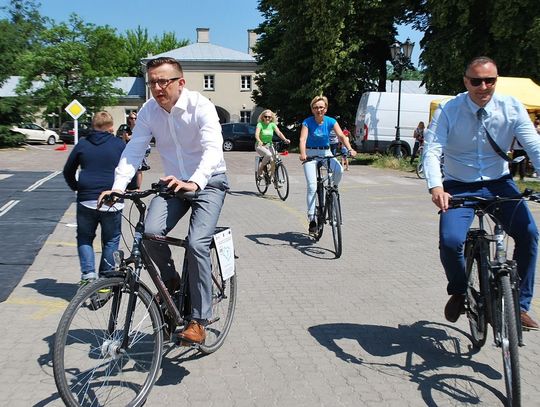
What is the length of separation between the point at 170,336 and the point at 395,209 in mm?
8691

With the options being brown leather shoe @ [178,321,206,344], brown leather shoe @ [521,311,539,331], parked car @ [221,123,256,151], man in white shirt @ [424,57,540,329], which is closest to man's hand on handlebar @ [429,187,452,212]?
man in white shirt @ [424,57,540,329]

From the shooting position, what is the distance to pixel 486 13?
86.2 ft

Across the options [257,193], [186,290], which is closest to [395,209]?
[257,193]

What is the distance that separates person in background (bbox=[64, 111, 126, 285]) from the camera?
216 inches

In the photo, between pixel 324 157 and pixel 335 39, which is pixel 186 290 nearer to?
pixel 324 157

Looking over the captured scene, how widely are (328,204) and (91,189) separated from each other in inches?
128

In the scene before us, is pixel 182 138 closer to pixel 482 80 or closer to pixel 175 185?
pixel 175 185

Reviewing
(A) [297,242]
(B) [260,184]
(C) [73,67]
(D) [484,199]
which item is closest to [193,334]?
(D) [484,199]

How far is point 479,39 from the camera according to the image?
2727cm

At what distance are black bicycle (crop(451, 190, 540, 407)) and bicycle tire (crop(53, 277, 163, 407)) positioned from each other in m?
1.93

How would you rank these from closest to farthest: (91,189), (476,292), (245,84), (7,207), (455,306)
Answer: (476,292)
(455,306)
(91,189)
(7,207)
(245,84)

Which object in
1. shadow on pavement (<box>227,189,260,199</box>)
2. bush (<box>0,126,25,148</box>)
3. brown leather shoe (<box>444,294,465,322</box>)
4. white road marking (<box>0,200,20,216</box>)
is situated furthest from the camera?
bush (<box>0,126,25,148</box>)

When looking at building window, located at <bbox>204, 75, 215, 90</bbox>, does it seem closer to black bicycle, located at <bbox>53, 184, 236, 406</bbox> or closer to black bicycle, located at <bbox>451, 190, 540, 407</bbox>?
black bicycle, located at <bbox>451, 190, 540, 407</bbox>

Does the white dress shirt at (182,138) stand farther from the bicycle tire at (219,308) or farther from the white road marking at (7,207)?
the white road marking at (7,207)
